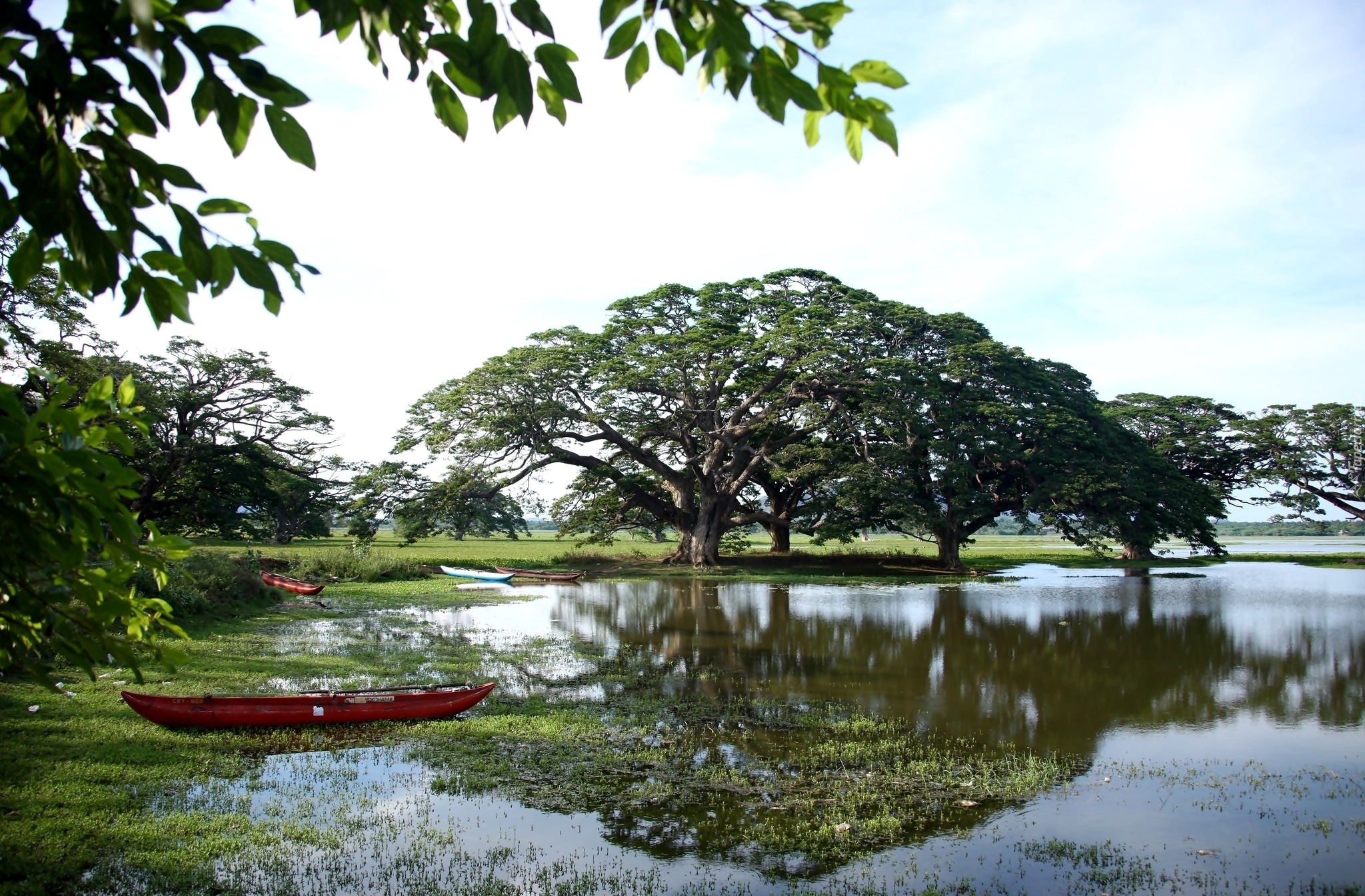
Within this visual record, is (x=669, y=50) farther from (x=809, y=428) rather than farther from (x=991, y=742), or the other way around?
(x=809, y=428)

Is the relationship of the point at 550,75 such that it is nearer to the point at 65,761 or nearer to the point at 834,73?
the point at 834,73

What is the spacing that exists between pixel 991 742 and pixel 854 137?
796 cm

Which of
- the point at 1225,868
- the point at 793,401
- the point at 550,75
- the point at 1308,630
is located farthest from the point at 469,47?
the point at 793,401

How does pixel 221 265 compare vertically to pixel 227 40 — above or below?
below

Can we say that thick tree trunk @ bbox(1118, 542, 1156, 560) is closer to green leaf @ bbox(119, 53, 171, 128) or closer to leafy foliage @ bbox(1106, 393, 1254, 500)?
leafy foliage @ bbox(1106, 393, 1254, 500)

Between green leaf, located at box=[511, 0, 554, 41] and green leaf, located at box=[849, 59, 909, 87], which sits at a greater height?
green leaf, located at box=[511, 0, 554, 41]

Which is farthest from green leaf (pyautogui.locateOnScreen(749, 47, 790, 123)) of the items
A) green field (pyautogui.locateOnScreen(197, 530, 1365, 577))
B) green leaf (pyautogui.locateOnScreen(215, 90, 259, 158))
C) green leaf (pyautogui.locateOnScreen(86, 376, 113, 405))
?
green field (pyautogui.locateOnScreen(197, 530, 1365, 577))

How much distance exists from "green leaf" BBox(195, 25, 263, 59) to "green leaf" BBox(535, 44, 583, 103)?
67 cm

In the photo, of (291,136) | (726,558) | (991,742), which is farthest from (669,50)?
(726,558)

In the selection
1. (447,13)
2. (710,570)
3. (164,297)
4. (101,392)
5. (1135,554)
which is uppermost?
(447,13)

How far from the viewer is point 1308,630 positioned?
667 inches

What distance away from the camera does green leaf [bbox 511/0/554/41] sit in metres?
2.14

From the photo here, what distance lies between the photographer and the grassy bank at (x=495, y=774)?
17.4 feet

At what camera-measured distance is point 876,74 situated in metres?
2.10
